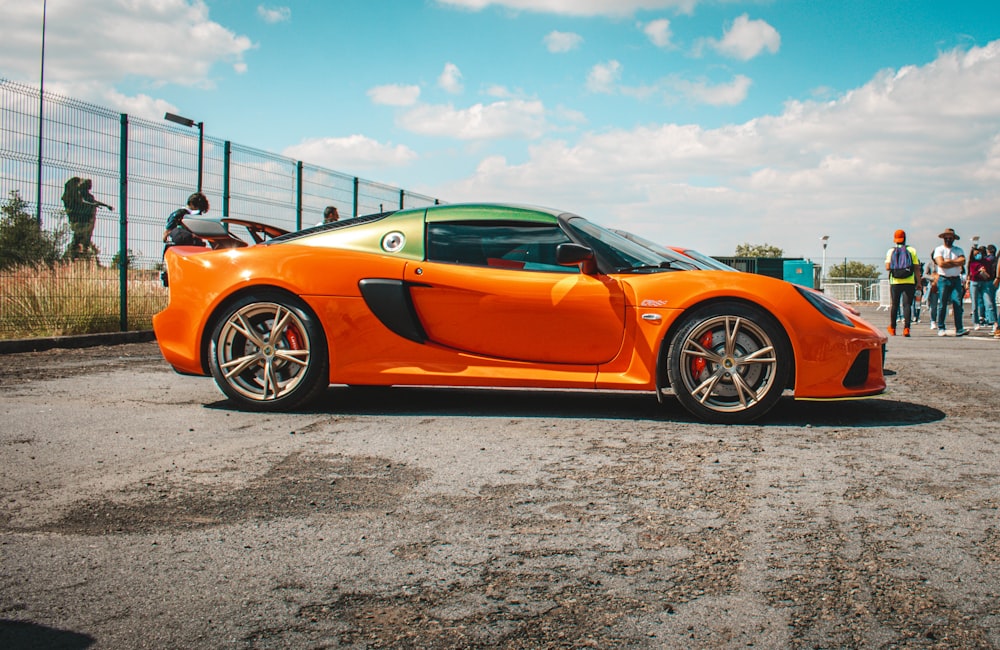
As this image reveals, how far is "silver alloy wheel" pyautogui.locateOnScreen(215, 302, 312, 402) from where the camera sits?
519 cm

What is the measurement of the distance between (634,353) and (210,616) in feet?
10.6

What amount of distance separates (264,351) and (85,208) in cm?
606

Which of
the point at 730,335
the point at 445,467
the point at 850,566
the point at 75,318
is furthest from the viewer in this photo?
the point at 75,318

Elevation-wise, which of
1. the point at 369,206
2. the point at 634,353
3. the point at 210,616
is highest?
the point at 369,206

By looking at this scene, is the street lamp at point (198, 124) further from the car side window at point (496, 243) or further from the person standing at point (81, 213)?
the car side window at point (496, 243)

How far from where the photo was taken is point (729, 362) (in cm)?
485

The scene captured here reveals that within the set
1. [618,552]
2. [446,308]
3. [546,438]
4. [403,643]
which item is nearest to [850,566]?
[618,552]

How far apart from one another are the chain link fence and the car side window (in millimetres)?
5836

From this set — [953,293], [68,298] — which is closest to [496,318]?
[68,298]

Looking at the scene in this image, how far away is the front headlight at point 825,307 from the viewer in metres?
4.92

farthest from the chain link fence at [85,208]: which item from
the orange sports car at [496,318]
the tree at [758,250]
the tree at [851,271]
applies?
the tree at [758,250]

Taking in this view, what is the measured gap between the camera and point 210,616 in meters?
2.14

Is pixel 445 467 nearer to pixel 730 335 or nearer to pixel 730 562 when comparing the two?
pixel 730 562

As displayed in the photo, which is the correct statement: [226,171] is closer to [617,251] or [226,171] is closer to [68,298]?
[68,298]
